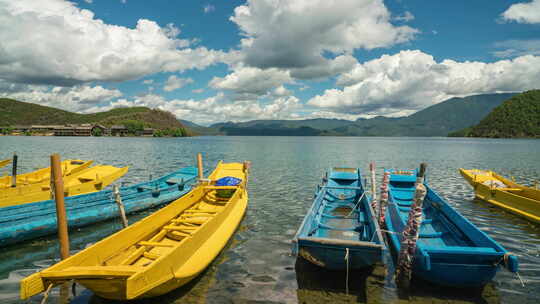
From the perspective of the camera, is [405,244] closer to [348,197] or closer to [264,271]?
[264,271]

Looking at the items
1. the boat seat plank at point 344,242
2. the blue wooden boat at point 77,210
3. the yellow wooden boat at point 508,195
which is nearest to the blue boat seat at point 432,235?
the boat seat plank at point 344,242

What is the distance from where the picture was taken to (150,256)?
31.6 ft

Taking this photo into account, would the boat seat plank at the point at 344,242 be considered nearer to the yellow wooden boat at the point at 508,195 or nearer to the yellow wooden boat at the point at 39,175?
the yellow wooden boat at the point at 508,195

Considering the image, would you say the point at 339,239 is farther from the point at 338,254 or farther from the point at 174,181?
the point at 174,181

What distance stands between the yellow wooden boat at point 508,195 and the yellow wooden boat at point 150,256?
1739 centimetres

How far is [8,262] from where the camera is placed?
1131cm

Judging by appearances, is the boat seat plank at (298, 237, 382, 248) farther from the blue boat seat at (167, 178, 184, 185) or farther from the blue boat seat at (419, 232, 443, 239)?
the blue boat seat at (167, 178, 184, 185)

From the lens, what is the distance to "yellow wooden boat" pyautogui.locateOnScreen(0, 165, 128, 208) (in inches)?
652

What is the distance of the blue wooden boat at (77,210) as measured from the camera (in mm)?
12766

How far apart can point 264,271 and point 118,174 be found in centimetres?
1948

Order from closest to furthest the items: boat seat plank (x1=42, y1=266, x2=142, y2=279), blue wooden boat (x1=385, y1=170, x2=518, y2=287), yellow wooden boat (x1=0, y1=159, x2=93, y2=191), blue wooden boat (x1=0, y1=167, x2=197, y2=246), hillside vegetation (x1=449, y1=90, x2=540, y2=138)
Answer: boat seat plank (x1=42, y1=266, x2=142, y2=279) → blue wooden boat (x1=385, y1=170, x2=518, y2=287) → blue wooden boat (x1=0, y1=167, x2=197, y2=246) → yellow wooden boat (x1=0, y1=159, x2=93, y2=191) → hillside vegetation (x1=449, y1=90, x2=540, y2=138)

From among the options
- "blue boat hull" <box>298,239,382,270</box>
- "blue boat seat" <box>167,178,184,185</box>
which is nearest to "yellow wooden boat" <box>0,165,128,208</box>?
"blue boat seat" <box>167,178,184,185</box>

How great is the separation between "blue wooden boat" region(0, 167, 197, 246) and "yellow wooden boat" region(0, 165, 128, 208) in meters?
1.70

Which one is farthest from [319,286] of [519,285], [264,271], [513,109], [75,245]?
[513,109]
